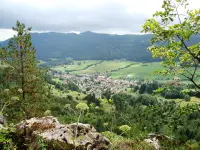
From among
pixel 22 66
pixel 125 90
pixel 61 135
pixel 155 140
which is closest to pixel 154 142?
pixel 155 140

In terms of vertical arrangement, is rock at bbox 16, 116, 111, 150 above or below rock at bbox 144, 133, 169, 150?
above

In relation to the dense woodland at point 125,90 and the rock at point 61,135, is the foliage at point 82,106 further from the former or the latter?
the rock at point 61,135

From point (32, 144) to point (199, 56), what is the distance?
1160 cm

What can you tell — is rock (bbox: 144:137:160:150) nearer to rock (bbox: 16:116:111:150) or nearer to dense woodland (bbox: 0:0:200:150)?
dense woodland (bbox: 0:0:200:150)

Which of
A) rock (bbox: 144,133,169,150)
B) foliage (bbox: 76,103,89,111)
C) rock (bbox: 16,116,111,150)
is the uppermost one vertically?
foliage (bbox: 76,103,89,111)

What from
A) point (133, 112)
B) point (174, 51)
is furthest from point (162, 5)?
point (133, 112)

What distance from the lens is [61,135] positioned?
16.0 m

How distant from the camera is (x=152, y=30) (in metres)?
17.5

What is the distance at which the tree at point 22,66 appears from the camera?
37312 mm

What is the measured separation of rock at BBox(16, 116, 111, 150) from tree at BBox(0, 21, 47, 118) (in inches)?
773

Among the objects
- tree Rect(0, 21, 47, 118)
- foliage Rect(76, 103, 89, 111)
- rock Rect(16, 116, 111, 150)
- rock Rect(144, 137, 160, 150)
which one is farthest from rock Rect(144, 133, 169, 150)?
tree Rect(0, 21, 47, 118)

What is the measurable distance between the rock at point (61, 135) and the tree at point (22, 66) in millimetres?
19629

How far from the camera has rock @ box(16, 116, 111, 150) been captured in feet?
50.3

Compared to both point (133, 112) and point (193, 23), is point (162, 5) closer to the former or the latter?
point (193, 23)
